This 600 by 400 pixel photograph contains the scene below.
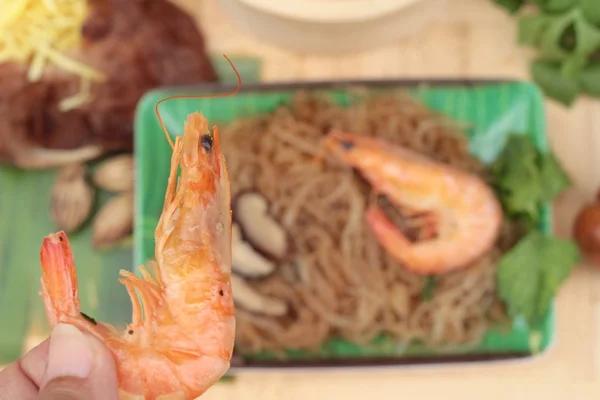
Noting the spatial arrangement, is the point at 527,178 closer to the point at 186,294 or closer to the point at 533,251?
the point at 533,251

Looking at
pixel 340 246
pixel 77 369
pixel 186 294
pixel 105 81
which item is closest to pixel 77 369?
pixel 77 369

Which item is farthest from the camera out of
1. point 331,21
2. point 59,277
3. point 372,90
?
point 372,90

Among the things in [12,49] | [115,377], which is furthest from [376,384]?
[12,49]

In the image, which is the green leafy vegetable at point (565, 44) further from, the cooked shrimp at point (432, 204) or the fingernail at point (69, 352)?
the fingernail at point (69, 352)

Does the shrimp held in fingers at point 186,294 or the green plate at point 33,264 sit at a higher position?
the shrimp held in fingers at point 186,294

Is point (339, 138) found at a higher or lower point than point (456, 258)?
higher

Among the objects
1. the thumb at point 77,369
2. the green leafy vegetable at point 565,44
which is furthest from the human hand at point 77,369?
the green leafy vegetable at point 565,44

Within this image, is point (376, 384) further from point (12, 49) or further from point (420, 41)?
point (12, 49)
